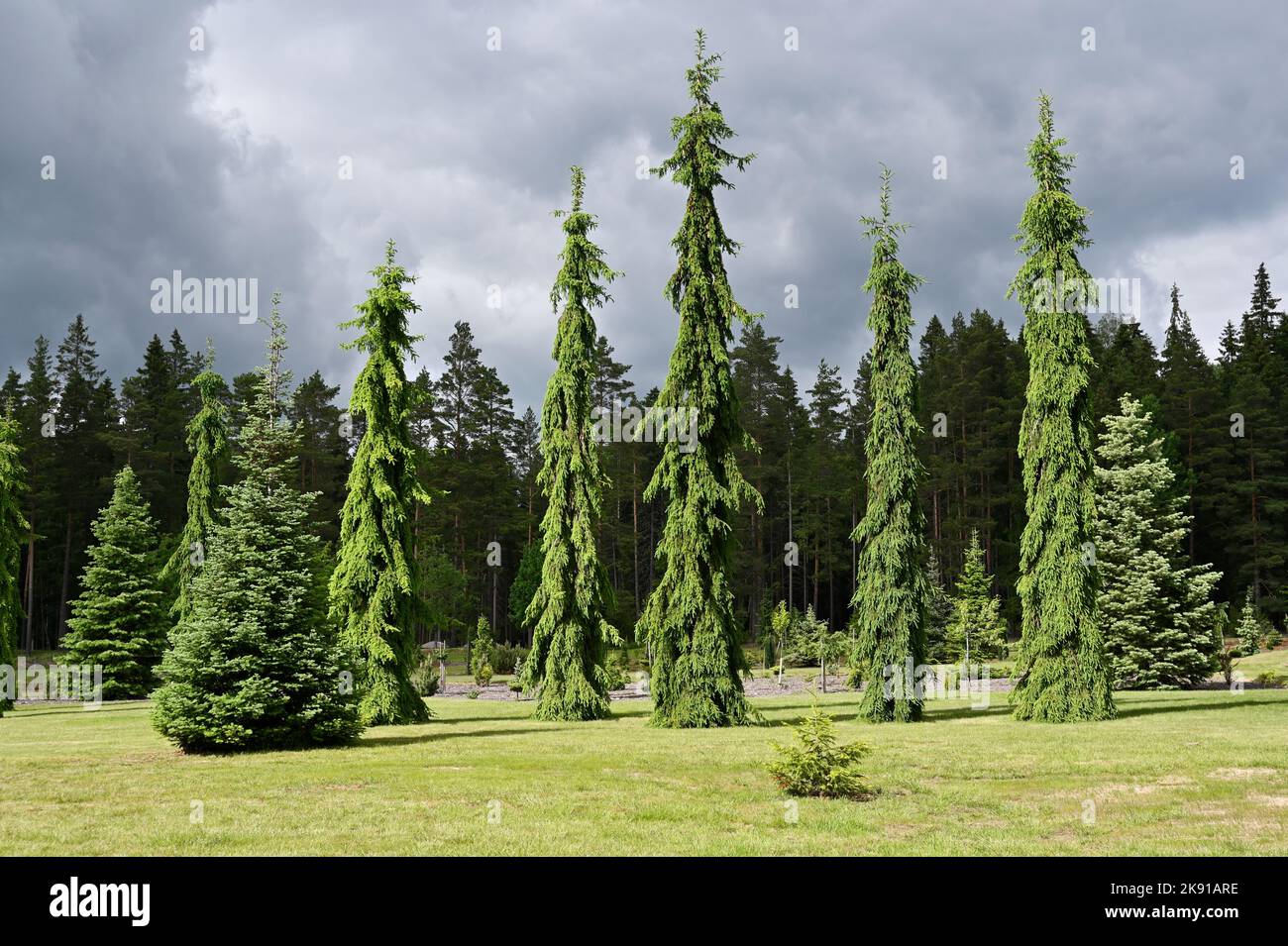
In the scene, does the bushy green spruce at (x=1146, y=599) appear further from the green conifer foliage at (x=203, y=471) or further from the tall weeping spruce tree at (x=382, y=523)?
the green conifer foliage at (x=203, y=471)

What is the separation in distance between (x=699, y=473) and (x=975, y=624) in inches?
1036

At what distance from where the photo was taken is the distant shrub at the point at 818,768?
12578 mm

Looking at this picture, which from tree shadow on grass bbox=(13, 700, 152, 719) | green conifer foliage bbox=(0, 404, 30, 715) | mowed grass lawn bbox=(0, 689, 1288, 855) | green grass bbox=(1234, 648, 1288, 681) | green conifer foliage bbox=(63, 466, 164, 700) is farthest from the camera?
green conifer foliage bbox=(63, 466, 164, 700)

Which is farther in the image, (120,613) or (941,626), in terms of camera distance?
(941,626)

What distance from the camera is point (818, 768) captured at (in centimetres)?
1264

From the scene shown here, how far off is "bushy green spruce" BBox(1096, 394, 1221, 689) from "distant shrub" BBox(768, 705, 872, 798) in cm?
2342

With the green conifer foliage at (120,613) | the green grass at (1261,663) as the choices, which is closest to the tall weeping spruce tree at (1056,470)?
the green grass at (1261,663)

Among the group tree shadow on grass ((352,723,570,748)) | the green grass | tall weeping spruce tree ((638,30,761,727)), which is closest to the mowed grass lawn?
tree shadow on grass ((352,723,570,748))

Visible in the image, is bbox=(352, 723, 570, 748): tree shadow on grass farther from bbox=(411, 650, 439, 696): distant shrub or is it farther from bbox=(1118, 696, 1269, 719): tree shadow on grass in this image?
bbox=(1118, 696, 1269, 719): tree shadow on grass

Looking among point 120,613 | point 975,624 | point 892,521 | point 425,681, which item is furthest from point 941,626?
point 120,613

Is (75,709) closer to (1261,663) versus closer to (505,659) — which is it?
(505,659)

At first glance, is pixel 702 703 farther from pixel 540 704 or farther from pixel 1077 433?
pixel 1077 433

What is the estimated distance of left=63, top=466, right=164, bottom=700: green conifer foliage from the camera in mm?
37344
